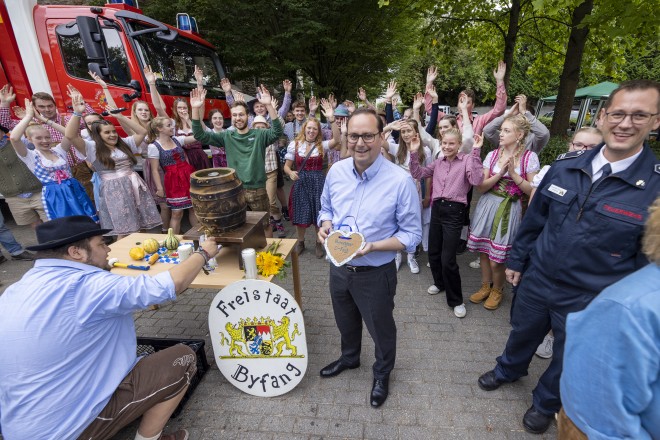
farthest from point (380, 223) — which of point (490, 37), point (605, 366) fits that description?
point (490, 37)

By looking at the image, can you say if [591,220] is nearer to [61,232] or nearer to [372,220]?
[372,220]

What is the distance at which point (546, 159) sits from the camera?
707 cm

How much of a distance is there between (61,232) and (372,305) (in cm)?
193

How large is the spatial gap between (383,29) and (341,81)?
6.86ft

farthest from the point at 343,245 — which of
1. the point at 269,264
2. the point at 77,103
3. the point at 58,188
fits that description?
the point at 58,188

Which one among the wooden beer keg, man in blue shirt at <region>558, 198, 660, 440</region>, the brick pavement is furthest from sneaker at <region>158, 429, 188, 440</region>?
man in blue shirt at <region>558, 198, 660, 440</region>

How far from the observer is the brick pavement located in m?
2.40

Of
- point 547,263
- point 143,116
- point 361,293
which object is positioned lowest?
point 361,293

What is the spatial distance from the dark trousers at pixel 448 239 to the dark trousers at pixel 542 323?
1050mm

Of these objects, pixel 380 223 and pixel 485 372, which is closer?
pixel 380 223

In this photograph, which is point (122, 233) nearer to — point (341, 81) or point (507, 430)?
point (507, 430)

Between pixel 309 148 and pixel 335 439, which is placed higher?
pixel 309 148

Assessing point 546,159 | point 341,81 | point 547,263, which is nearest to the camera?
point 547,263

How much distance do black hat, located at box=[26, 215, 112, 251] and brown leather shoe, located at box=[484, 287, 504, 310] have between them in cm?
364
